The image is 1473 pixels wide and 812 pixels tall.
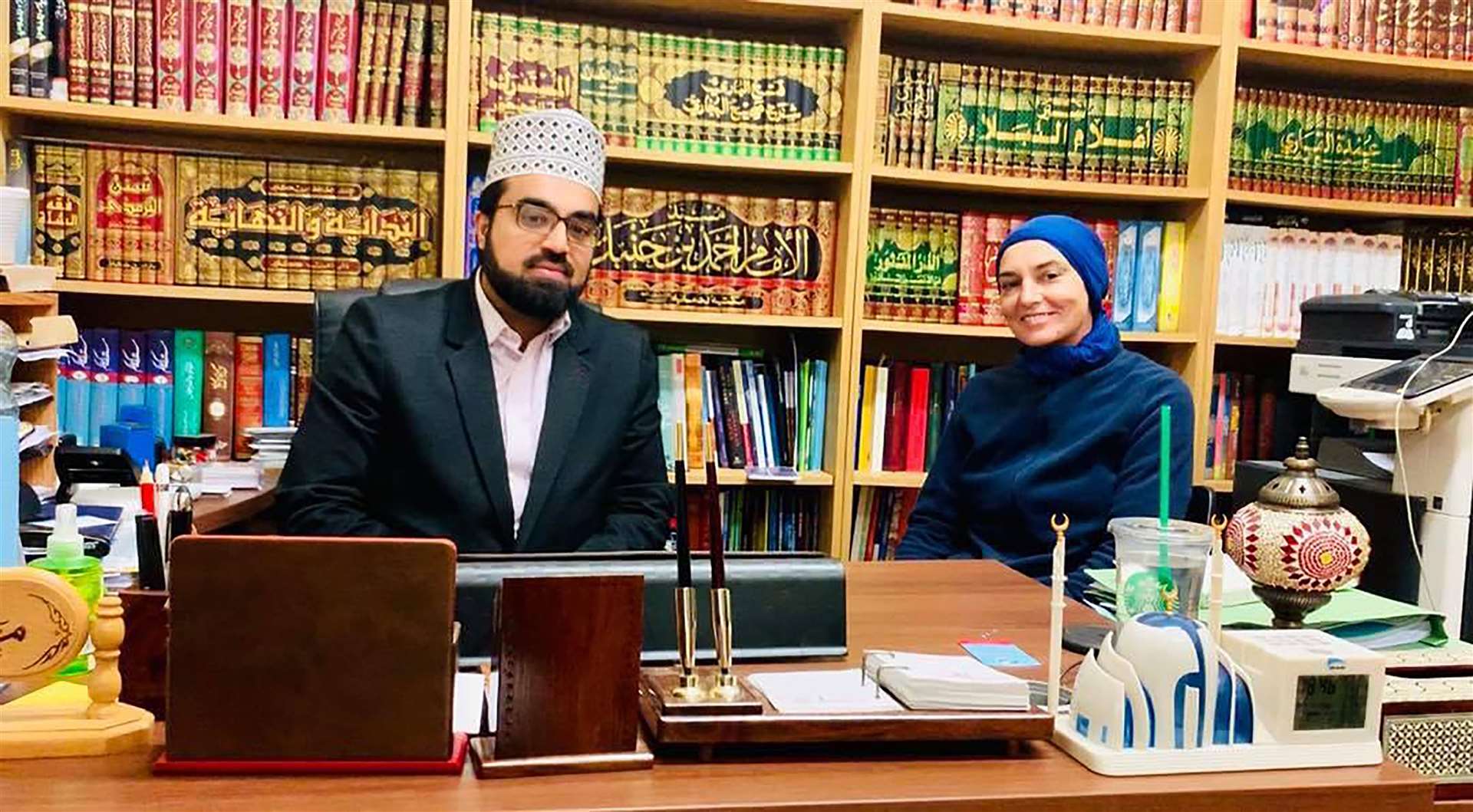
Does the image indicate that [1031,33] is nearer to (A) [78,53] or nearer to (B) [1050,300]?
(B) [1050,300]

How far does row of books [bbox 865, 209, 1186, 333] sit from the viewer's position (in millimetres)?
2889

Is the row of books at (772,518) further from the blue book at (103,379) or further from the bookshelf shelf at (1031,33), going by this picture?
the blue book at (103,379)

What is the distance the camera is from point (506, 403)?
2.03 metres

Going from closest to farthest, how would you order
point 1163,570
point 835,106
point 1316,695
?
point 1316,695
point 1163,570
point 835,106

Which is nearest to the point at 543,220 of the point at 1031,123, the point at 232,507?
the point at 232,507

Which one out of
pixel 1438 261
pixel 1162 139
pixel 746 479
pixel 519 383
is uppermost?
pixel 1162 139

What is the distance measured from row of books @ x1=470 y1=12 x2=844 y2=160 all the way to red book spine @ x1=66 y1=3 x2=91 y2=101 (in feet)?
2.49

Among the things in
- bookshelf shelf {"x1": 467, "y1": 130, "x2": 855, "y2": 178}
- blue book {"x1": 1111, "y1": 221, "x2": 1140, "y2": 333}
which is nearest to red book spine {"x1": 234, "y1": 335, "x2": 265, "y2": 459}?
bookshelf shelf {"x1": 467, "y1": 130, "x2": 855, "y2": 178}

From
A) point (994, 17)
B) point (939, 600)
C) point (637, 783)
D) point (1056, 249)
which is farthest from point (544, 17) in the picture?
point (637, 783)

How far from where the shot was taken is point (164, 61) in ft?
8.29

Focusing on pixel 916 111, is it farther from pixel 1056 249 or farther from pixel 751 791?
pixel 751 791

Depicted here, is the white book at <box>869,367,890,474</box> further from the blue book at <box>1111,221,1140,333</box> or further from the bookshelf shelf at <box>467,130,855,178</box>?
the blue book at <box>1111,221,1140,333</box>

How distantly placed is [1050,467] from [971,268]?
36.2 inches

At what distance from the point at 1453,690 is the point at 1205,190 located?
190cm
